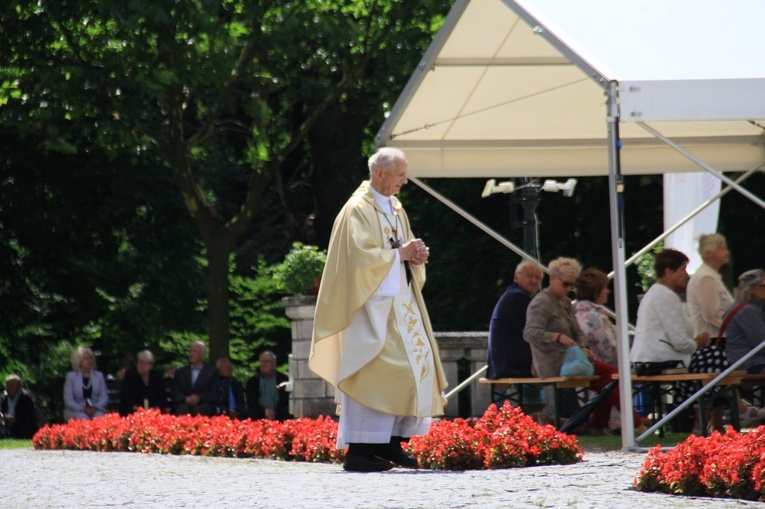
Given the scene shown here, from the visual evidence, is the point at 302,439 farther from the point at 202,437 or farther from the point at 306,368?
the point at 306,368

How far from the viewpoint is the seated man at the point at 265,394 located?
16766mm

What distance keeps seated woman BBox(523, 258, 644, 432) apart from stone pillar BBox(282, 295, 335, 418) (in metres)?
4.80

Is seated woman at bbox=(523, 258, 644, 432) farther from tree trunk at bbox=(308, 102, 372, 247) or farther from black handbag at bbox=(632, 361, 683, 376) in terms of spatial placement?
tree trunk at bbox=(308, 102, 372, 247)

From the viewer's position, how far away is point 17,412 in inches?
707

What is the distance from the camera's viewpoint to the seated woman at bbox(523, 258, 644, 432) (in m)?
→ 11.4

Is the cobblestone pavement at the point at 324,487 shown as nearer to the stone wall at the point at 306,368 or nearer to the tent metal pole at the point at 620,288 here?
the tent metal pole at the point at 620,288

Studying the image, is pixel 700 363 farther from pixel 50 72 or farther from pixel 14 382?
pixel 50 72

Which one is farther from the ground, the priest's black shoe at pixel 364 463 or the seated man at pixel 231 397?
the seated man at pixel 231 397

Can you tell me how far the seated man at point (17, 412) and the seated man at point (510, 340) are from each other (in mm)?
8031

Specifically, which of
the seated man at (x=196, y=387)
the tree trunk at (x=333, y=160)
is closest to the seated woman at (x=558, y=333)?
the seated man at (x=196, y=387)

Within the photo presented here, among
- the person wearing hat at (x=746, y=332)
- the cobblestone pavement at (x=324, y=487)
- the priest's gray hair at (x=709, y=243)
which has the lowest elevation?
the cobblestone pavement at (x=324, y=487)

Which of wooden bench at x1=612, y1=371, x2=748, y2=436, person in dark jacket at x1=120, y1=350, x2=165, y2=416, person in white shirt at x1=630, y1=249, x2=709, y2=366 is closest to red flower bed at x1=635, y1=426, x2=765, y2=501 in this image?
wooden bench at x1=612, y1=371, x2=748, y2=436

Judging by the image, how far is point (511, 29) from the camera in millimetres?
10578

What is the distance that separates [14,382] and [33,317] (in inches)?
247
